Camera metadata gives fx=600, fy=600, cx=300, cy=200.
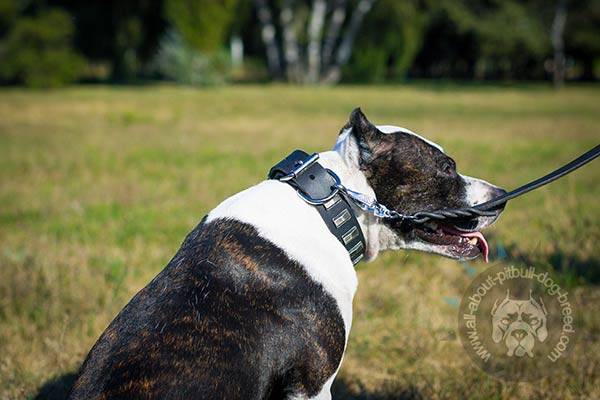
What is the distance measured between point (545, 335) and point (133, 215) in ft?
14.7

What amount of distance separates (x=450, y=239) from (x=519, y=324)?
5.55ft

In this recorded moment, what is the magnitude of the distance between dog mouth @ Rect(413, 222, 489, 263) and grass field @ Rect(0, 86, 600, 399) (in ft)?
3.33

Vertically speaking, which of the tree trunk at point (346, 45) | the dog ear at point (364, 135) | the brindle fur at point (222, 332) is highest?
the dog ear at point (364, 135)

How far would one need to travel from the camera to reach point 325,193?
7.57 feet

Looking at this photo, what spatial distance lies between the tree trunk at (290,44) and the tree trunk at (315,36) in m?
0.71

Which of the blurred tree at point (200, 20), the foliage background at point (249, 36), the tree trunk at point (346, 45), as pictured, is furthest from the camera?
the tree trunk at point (346, 45)

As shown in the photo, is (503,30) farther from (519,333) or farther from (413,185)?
(413,185)

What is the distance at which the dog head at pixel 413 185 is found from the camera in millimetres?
2531

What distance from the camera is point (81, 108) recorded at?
18.4 m

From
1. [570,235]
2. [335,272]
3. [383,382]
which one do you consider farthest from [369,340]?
[570,235]

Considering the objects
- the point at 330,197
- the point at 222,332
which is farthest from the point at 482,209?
the point at 222,332

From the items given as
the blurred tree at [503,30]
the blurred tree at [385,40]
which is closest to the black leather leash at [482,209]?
the blurred tree at [385,40]

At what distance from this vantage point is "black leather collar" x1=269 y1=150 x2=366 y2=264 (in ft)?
7.57

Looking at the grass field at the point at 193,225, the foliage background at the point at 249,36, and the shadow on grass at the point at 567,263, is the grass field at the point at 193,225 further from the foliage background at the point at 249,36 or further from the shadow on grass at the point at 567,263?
the foliage background at the point at 249,36
